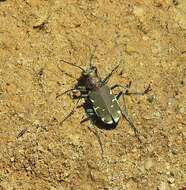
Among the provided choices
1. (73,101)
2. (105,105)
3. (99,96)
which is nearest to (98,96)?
(99,96)

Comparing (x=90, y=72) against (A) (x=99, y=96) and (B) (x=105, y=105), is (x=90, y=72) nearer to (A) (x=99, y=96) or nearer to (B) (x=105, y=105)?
(A) (x=99, y=96)

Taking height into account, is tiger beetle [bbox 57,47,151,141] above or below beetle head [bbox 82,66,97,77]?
below

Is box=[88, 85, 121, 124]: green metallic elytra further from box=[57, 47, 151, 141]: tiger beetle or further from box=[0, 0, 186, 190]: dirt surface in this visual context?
box=[0, 0, 186, 190]: dirt surface

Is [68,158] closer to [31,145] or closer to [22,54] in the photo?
[31,145]

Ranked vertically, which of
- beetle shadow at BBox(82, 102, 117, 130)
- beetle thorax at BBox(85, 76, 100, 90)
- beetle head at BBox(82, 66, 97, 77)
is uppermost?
beetle head at BBox(82, 66, 97, 77)

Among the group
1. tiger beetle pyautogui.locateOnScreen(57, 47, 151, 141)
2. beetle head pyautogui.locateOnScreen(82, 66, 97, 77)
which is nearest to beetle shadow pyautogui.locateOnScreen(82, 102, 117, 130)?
tiger beetle pyautogui.locateOnScreen(57, 47, 151, 141)

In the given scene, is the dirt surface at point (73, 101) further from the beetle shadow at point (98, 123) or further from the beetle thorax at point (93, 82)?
the beetle thorax at point (93, 82)
